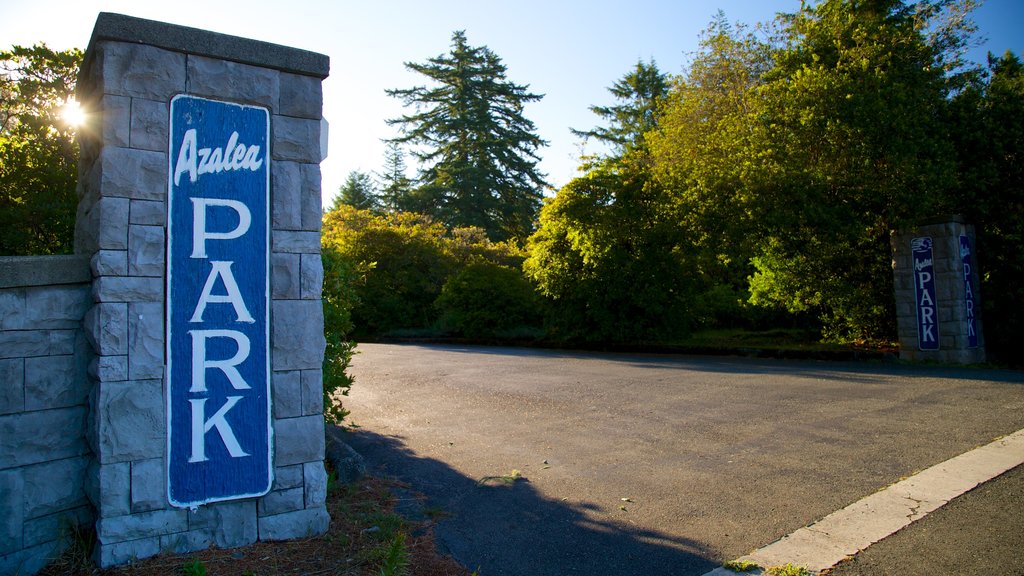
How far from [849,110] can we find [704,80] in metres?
9.28

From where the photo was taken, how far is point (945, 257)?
39.3ft

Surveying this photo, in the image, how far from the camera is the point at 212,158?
395 cm

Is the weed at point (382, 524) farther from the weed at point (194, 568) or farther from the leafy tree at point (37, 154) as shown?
the leafy tree at point (37, 154)

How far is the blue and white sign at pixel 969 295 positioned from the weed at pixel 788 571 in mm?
10817

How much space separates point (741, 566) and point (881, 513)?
4.45ft

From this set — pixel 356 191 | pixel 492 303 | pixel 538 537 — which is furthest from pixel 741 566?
pixel 356 191

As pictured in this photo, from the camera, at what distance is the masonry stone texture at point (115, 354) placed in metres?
3.57

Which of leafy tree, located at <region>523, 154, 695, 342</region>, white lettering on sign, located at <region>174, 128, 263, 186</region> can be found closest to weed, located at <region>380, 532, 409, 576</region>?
white lettering on sign, located at <region>174, 128, 263, 186</region>

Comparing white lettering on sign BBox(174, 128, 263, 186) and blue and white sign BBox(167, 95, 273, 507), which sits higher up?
white lettering on sign BBox(174, 128, 263, 186)

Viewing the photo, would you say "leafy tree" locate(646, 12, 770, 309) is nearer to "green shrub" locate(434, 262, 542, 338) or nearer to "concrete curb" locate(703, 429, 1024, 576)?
"green shrub" locate(434, 262, 542, 338)

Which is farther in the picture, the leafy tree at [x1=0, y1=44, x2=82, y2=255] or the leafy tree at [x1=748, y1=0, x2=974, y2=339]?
the leafy tree at [x1=748, y1=0, x2=974, y2=339]

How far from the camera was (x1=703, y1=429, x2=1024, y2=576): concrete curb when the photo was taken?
12.1 ft

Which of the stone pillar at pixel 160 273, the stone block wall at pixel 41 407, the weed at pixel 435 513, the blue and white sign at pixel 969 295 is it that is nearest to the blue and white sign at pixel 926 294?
the blue and white sign at pixel 969 295

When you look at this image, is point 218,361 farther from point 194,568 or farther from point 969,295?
point 969,295
